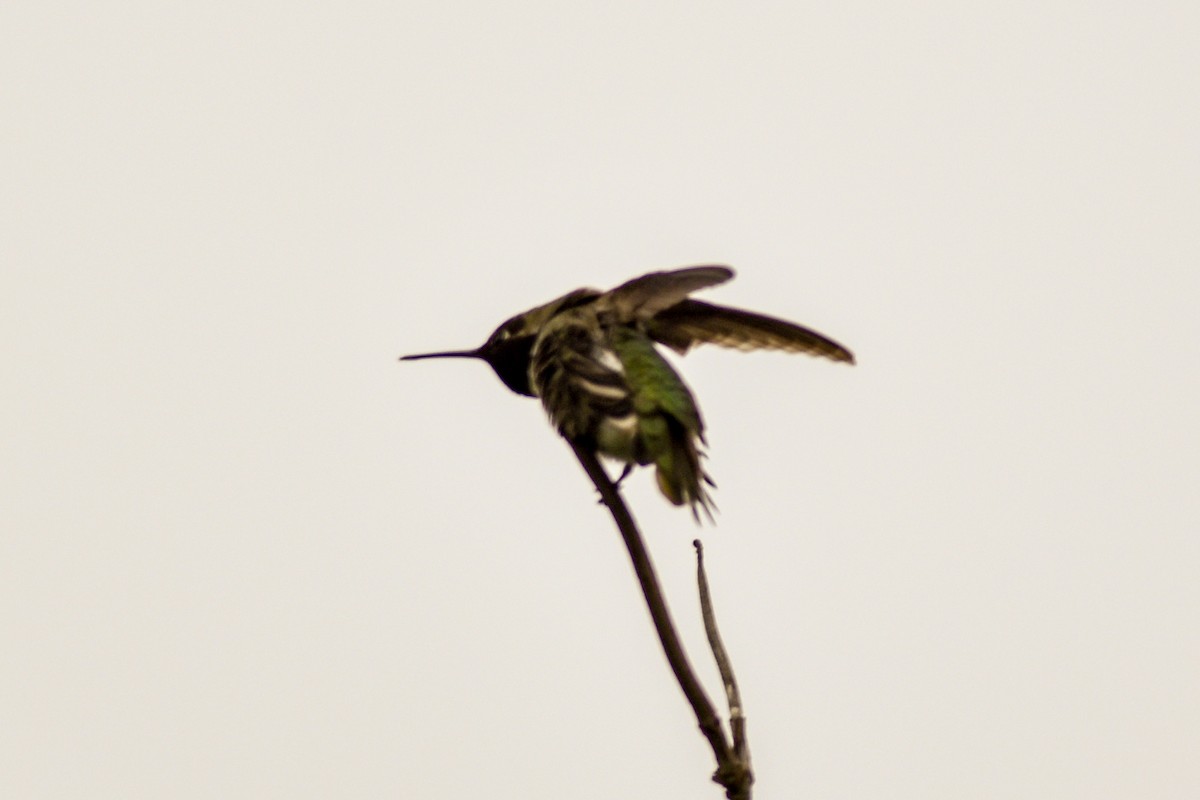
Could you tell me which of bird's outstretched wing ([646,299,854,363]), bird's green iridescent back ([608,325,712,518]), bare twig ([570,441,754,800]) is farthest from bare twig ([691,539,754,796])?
bird's outstretched wing ([646,299,854,363])

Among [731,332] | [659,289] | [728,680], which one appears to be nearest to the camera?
[728,680]

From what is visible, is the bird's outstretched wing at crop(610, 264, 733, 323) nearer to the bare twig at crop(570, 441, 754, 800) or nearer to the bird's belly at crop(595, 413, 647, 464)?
the bird's belly at crop(595, 413, 647, 464)

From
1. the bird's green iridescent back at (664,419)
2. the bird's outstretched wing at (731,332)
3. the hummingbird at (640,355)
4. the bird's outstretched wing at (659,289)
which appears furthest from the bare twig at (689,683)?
the bird's outstretched wing at (731,332)

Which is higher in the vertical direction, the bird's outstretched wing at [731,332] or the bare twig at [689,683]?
the bird's outstretched wing at [731,332]

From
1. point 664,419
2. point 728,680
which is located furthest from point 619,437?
point 728,680

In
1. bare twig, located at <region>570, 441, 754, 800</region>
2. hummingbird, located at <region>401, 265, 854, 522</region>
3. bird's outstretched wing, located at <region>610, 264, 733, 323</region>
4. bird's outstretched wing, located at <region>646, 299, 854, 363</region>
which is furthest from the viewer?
bird's outstretched wing, located at <region>646, 299, 854, 363</region>

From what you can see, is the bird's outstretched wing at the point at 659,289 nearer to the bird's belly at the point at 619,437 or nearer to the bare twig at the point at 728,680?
the bird's belly at the point at 619,437

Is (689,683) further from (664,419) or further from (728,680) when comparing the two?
(664,419)

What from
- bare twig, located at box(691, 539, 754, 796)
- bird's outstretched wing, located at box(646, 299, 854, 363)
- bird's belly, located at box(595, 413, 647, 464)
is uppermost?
bird's outstretched wing, located at box(646, 299, 854, 363)
